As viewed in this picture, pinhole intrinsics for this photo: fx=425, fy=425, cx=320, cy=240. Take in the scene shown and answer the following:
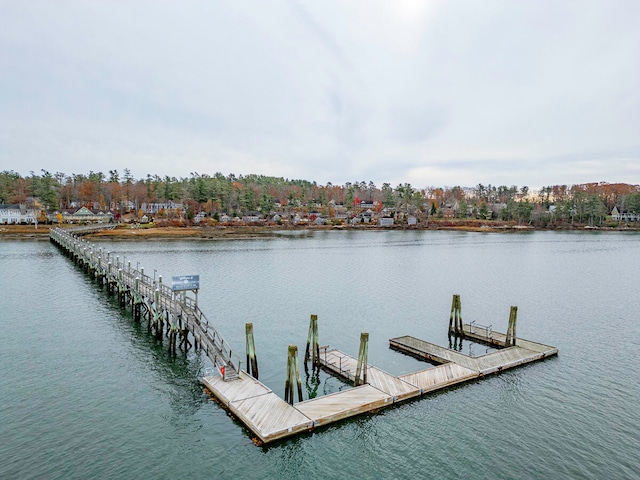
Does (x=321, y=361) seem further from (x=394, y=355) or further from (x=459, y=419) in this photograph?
(x=459, y=419)

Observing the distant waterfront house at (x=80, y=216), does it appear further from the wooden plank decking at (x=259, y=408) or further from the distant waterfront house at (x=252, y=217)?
the wooden plank decking at (x=259, y=408)

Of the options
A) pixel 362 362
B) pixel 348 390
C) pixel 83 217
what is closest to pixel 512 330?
pixel 362 362

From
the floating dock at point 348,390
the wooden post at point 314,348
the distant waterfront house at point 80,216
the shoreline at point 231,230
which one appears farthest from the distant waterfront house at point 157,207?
the floating dock at point 348,390

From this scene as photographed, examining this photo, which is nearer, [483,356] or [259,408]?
[259,408]

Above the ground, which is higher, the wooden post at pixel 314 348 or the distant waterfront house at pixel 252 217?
the distant waterfront house at pixel 252 217

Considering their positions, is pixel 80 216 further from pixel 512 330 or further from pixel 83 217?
pixel 512 330

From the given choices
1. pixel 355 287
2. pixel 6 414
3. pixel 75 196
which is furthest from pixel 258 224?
pixel 6 414
